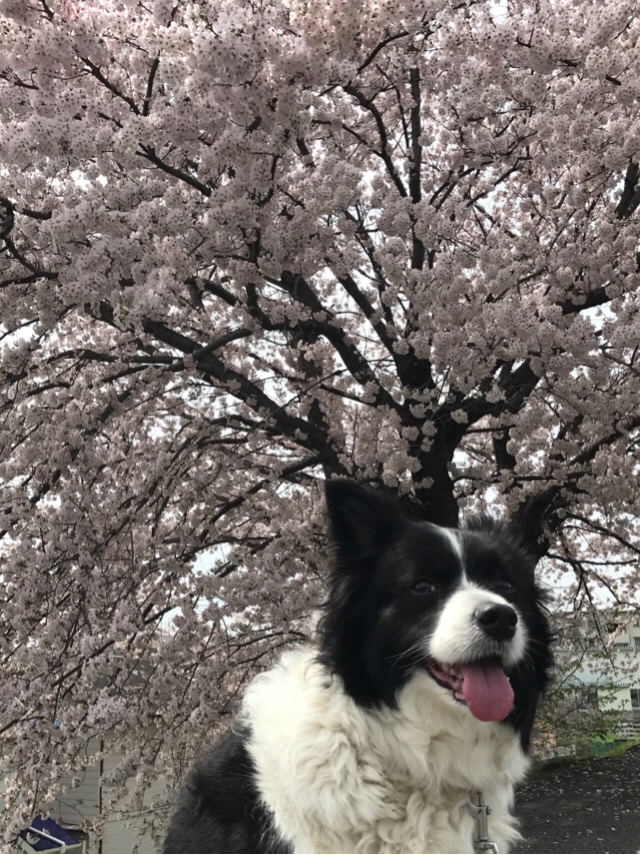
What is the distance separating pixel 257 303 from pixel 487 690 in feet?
14.0

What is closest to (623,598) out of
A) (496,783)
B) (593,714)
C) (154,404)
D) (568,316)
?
(593,714)

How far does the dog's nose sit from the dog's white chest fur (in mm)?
275

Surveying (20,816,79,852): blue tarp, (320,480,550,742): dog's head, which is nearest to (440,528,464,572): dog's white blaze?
(320,480,550,742): dog's head

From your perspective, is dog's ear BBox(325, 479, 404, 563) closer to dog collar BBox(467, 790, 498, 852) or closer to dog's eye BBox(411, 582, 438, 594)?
dog's eye BBox(411, 582, 438, 594)

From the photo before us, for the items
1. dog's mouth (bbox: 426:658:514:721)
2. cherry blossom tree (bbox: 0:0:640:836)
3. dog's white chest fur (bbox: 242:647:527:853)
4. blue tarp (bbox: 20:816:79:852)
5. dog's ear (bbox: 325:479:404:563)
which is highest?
cherry blossom tree (bbox: 0:0:640:836)

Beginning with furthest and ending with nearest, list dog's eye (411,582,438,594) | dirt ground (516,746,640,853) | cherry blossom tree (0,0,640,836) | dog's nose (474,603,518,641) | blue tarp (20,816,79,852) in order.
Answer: blue tarp (20,816,79,852), dirt ground (516,746,640,853), cherry blossom tree (0,0,640,836), dog's eye (411,582,438,594), dog's nose (474,603,518,641)

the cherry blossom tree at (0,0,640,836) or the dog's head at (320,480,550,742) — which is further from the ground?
the cherry blossom tree at (0,0,640,836)

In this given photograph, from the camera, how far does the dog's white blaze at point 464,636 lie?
7.48 feet

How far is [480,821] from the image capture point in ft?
8.02

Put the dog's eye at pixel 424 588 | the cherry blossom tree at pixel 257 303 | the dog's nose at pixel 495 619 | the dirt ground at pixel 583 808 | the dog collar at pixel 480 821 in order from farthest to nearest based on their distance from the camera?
1. the dirt ground at pixel 583 808
2. the cherry blossom tree at pixel 257 303
3. the dog's eye at pixel 424 588
4. the dog collar at pixel 480 821
5. the dog's nose at pixel 495 619

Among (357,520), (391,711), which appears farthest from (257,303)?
(391,711)

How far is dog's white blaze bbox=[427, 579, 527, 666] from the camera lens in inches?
89.7

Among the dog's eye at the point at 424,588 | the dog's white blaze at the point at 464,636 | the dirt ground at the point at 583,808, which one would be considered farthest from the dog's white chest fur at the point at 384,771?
the dirt ground at the point at 583,808

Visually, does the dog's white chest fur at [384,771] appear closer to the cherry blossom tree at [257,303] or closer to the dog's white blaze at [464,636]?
the dog's white blaze at [464,636]
